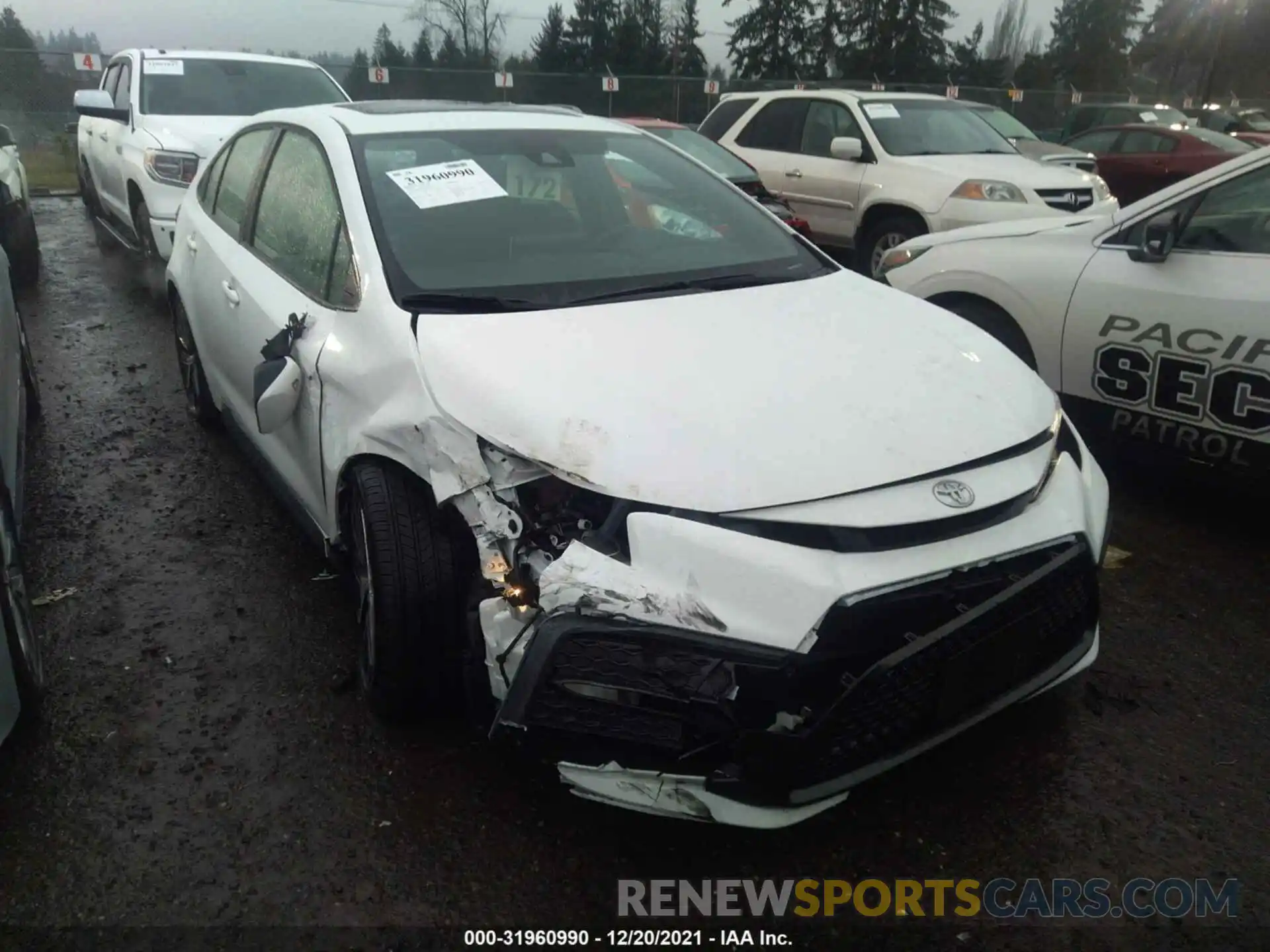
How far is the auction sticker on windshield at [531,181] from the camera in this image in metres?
3.36

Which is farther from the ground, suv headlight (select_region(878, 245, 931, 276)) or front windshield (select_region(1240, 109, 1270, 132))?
suv headlight (select_region(878, 245, 931, 276))

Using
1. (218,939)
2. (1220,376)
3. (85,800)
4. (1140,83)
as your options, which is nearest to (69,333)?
(85,800)

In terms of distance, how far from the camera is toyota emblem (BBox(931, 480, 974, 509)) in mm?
2209

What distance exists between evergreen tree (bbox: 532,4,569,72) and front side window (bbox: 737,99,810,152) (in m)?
27.0

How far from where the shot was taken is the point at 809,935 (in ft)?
7.16

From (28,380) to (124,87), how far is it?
470 cm

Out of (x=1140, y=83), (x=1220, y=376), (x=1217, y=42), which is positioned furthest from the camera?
(x=1140, y=83)

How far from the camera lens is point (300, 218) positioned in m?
3.41

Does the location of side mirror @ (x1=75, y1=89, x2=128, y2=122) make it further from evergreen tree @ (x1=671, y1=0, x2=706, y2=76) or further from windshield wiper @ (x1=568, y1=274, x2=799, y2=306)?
evergreen tree @ (x1=671, y1=0, x2=706, y2=76)

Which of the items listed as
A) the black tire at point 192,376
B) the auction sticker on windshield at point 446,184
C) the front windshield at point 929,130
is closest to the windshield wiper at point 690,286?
the auction sticker on windshield at point 446,184

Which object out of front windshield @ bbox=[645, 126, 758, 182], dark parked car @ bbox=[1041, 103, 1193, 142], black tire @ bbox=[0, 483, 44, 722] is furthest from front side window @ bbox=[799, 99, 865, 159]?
black tire @ bbox=[0, 483, 44, 722]

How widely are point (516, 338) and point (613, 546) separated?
0.74 metres

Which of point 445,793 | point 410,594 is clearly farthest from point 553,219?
point 445,793

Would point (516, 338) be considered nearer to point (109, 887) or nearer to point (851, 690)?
point (851, 690)
